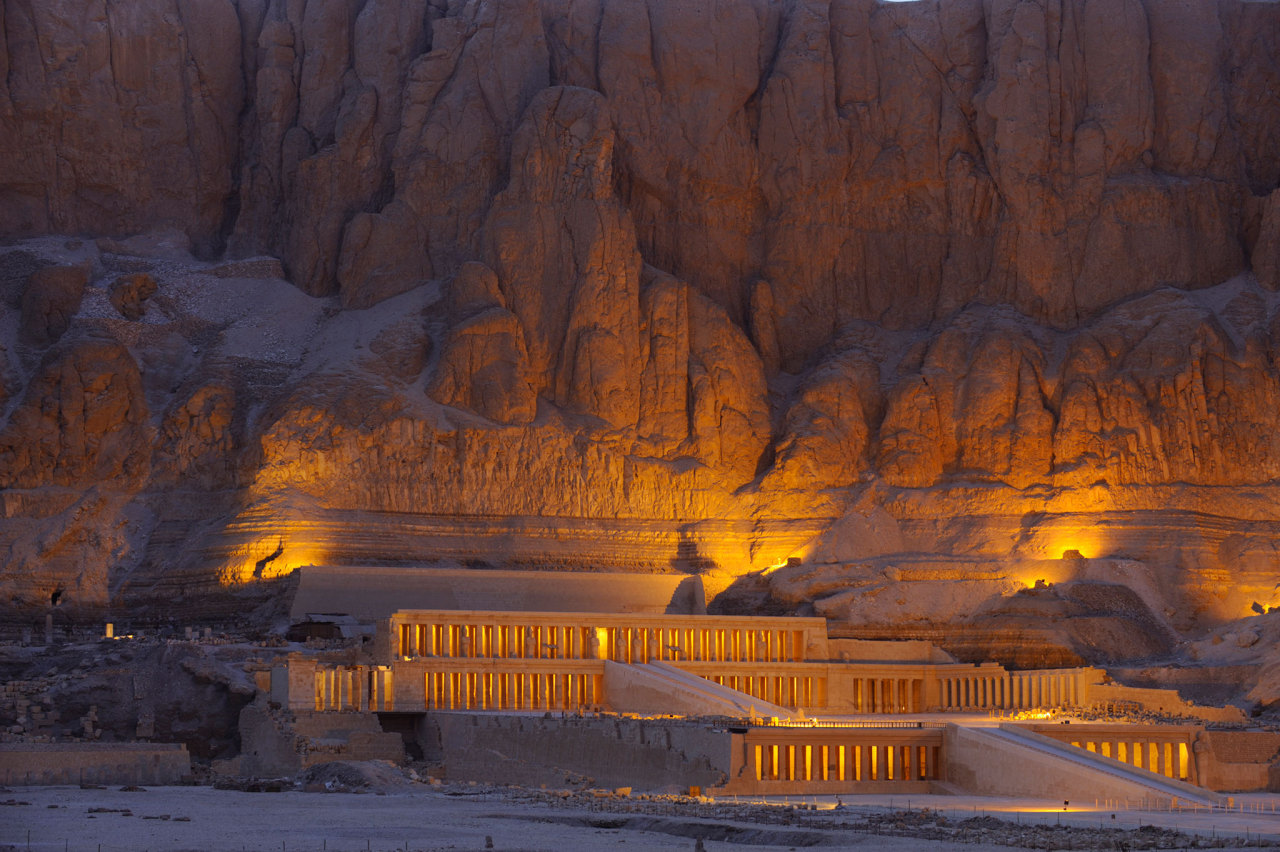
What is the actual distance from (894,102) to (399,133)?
25516 millimetres

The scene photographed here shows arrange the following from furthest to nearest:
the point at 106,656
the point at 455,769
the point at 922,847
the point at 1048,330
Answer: the point at 1048,330
the point at 106,656
the point at 455,769
the point at 922,847

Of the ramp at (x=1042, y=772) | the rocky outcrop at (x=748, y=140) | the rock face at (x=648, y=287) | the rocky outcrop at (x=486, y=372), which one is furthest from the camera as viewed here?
the rocky outcrop at (x=748, y=140)

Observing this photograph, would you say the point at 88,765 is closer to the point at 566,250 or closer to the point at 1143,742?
the point at 1143,742

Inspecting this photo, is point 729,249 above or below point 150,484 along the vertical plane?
above

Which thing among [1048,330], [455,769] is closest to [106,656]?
[455,769]

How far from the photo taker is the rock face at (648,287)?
4259 inches

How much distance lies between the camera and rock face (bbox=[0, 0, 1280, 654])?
10819 centimetres

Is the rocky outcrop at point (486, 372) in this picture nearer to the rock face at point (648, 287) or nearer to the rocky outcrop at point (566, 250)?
the rock face at point (648, 287)

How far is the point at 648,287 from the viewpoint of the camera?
115875 mm

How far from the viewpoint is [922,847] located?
163 feet

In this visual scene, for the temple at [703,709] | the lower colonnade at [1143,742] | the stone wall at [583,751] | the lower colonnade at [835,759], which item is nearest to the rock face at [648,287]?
the temple at [703,709]

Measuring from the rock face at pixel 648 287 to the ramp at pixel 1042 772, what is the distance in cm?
2869

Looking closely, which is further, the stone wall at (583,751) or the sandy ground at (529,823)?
the stone wall at (583,751)

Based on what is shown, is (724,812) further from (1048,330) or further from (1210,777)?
(1048,330)
